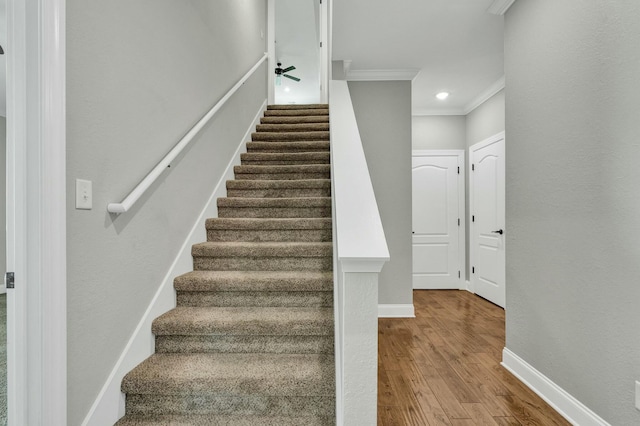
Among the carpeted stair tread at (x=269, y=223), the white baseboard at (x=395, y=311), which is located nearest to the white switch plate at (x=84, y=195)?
the carpeted stair tread at (x=269, y=223)

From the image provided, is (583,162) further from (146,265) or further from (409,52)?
(146,265)

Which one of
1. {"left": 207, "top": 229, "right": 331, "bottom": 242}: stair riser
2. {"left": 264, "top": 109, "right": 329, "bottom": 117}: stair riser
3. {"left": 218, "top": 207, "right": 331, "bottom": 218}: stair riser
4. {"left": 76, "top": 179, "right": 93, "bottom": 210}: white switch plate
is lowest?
{"left": 207, "top": 229, "right": 331, "bottom": 242}: stair riser

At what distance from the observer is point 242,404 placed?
1.45 meters

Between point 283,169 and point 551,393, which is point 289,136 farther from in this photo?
point 551,393

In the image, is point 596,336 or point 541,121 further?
point 541,121

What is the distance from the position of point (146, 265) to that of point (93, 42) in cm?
100

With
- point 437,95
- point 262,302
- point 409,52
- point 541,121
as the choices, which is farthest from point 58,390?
point 437,95

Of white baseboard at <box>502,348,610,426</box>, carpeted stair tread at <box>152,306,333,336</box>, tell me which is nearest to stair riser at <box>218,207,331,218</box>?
carpeted stair tread at <box>152,306,333,336</box>

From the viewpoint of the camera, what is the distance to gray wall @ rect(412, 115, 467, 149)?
4969 mm

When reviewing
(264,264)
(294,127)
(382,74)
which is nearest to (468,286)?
(382,74)

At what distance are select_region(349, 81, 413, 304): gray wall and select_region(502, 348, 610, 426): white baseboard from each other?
135 centimetres

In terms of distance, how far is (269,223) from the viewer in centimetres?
239

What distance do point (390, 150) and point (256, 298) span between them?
2322mm

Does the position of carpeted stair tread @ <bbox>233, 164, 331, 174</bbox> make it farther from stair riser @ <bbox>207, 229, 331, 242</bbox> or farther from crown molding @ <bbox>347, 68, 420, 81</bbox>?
crown molding @ <bbox>347, 68, 420, 81</bbox>
